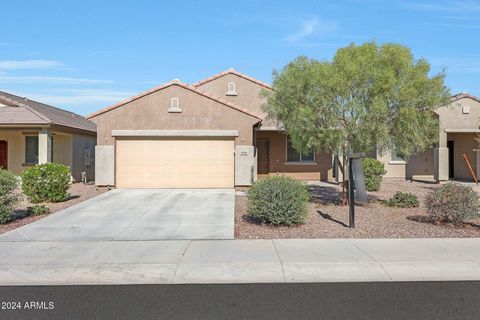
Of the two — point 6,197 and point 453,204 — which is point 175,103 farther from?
point 453,204

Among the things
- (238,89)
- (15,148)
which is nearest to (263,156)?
(238,89)

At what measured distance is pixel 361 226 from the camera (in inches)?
405

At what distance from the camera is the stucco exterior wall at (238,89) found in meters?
22.6

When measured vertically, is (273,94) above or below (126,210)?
above

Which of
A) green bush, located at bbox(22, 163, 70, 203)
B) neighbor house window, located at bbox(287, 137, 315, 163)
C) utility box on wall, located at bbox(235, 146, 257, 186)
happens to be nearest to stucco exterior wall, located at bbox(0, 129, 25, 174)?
green bush, located at bbox(22, 163, 70, 203)

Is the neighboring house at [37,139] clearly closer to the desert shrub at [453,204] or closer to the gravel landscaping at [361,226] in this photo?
the gravel landscaping at [361,226]

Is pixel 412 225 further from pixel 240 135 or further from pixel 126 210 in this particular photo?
pixel 240 135

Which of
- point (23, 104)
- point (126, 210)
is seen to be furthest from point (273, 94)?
point (23, 104)

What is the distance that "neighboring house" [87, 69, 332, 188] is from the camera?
59.5 feet

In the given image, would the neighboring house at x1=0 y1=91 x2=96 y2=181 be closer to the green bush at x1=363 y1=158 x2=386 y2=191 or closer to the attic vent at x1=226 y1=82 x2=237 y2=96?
the attic vent at x1=226 y1=82 x2=237 y2=96

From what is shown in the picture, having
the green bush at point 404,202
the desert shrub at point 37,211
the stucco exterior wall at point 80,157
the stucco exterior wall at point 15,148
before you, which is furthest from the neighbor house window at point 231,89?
the desert shrub at point 37,211

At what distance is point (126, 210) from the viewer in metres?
12.7

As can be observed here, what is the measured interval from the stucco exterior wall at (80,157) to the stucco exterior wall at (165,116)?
18.3 feet

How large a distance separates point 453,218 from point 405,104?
3.34 m
